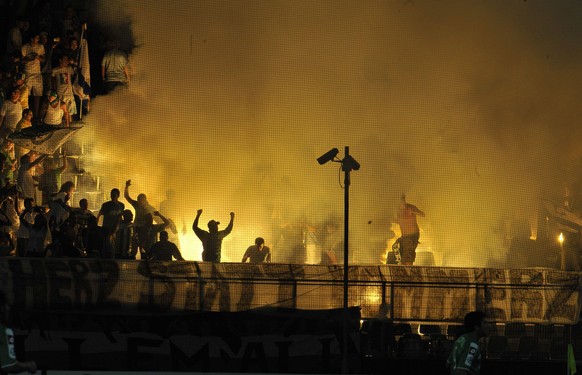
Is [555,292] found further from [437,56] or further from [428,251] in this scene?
[437,56]

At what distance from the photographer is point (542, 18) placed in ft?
70.7

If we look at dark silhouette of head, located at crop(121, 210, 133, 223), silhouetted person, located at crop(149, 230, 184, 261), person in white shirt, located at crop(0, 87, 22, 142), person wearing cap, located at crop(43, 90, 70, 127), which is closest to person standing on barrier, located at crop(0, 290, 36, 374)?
silhouetted person, located at crop(149, 230, 184, 261)

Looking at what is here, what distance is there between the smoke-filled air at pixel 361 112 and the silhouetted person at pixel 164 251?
481 cm

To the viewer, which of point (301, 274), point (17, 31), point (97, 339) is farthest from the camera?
point (17, 31)

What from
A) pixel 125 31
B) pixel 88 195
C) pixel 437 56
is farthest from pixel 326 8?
pixel 88 195

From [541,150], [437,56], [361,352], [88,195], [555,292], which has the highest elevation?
[437,56]

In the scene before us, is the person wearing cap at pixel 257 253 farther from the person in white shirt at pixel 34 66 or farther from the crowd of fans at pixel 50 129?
the person in white shirt at pixel 34 66

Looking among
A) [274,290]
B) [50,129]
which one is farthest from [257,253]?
[50,129]

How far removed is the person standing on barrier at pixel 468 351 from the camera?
8273 millimetres

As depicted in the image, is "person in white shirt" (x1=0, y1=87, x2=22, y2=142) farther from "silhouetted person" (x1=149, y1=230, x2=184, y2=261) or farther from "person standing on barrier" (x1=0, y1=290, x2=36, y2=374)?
"person standing on barrier" (x1=0, y1=290, x2=36, y2=374)

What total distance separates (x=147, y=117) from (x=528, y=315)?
31.1 feet

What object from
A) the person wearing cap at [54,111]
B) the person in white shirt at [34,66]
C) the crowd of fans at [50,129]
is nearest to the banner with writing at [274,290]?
the crowd of fans at [50,129]

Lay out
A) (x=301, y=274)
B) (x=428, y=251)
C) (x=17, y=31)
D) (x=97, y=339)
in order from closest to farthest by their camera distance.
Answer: (x=97, y=339)
(x=301, y=274)
(x=17, y=31)
(x=428, y=251)

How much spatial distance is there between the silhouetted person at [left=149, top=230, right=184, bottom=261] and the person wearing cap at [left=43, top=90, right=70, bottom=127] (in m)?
4.01
